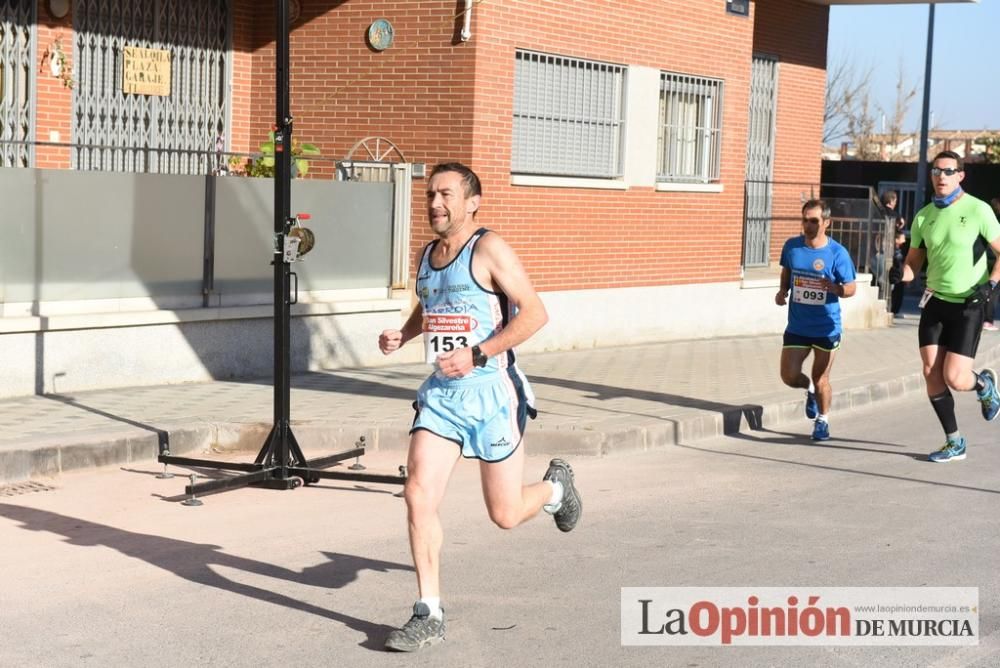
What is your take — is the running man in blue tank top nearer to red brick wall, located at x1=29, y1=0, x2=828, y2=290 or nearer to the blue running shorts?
the blue running shorts

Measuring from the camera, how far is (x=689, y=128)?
1852 centimetres

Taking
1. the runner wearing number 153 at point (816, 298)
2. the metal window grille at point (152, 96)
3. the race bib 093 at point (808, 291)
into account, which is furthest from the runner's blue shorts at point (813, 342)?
the metal window grille at point (152, 96)

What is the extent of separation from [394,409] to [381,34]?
5.35 m

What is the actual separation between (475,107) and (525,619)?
9.36 meters

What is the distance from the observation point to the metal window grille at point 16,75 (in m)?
13.7

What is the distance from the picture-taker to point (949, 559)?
7574mm

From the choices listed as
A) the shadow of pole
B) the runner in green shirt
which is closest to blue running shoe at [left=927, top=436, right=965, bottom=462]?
the runner in green shirt

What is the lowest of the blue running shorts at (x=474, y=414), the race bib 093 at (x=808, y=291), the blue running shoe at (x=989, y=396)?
the blue running shoe at (x=989, y=396)

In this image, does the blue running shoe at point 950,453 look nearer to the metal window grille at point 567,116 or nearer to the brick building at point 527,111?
the brick building at point 527,111

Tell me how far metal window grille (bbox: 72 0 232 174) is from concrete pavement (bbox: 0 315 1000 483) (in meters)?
2.87

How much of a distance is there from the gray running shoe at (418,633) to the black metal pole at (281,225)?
314cm

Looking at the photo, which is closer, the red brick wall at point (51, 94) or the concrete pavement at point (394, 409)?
the concrete pavement at point (394, 409)

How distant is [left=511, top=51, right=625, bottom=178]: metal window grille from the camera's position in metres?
15.9

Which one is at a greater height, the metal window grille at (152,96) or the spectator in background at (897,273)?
the metal window grille at (152,96)
